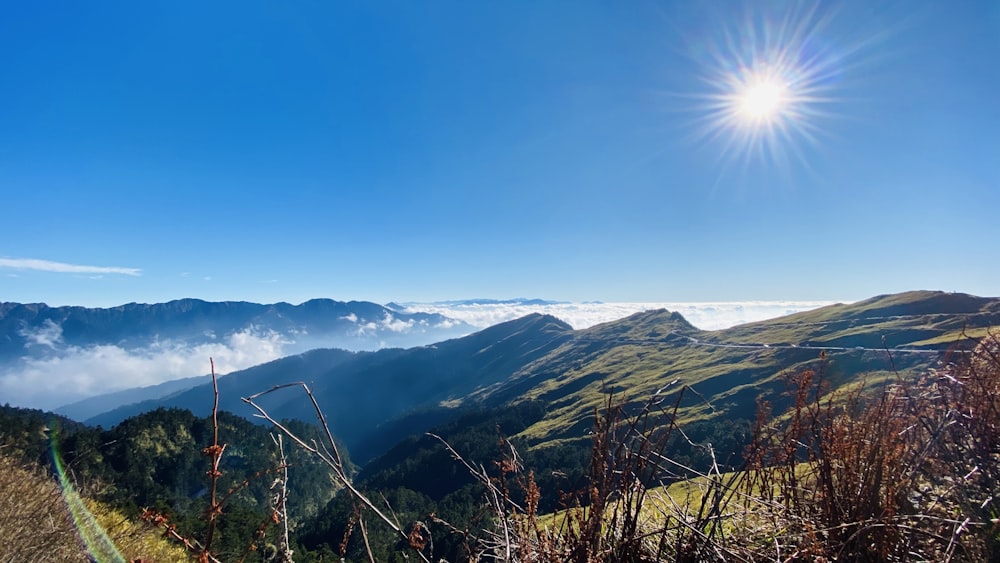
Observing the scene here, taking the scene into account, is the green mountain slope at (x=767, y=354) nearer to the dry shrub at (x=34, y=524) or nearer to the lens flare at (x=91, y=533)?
the lens flare at (x=91, y=533)

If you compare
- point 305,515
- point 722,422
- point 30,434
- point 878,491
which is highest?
point 878,491

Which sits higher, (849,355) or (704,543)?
(704,543)

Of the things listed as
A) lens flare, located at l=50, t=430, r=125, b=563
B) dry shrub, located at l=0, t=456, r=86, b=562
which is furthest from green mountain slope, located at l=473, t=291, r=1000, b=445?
dry shrub, located at l=0, t=456, r=86, b=562

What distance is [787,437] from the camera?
3.14 metres

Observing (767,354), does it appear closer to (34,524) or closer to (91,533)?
(91,533)

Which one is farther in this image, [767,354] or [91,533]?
[767,354]

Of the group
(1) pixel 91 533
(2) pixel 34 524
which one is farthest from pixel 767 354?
(2) pixel 34 524

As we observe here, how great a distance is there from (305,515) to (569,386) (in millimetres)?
111285

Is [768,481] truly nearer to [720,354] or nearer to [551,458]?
[551,458]

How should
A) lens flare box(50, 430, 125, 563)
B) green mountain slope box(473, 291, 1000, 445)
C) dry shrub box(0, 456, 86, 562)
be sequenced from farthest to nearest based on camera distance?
1. green mountain slope box(473, 291, 1000, 445)
2. lens flare box(50, 430, 125, 563)
3. dry shrub box(0, 456, 86, 562)

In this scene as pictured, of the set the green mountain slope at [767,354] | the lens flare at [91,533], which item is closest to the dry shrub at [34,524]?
the lens flare at [91,533]

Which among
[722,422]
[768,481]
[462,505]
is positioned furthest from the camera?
[722,422]

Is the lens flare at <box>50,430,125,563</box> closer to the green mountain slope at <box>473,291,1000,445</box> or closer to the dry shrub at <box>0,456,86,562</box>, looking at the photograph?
the dry shrub at <box>0,456,86,562</box>

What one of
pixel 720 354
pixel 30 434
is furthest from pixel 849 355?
pixel 30 434
